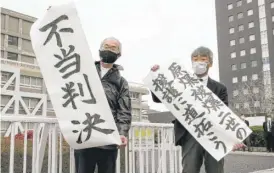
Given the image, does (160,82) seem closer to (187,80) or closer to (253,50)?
(187,80)

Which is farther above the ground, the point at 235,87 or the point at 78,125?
the point at 235,87

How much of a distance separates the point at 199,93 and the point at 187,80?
0.89 ft

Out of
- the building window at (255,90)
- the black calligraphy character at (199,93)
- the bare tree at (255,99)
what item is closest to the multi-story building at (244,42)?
the building window at (255,90)

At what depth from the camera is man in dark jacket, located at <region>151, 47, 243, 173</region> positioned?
374 centimetres

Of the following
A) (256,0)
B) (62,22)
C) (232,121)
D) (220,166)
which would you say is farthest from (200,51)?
(256,0)

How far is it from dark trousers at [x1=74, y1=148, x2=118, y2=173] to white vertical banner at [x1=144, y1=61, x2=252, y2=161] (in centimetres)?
111

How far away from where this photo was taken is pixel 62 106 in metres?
3.01

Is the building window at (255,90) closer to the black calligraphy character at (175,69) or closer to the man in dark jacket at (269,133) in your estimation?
the man in dark jacket at (269,133)

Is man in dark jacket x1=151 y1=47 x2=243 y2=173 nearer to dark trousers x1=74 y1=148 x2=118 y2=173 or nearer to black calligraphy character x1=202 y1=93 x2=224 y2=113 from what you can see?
black calligraphy character x1=202 y1=93 x2=224 y2=113

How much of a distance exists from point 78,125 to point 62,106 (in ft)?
0.67

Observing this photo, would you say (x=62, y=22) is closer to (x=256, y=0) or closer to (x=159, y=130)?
(x=159, y=130)

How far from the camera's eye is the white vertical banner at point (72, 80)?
9.75 ft

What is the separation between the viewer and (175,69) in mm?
4512

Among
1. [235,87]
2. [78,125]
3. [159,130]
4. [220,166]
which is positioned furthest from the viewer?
[235,87]
